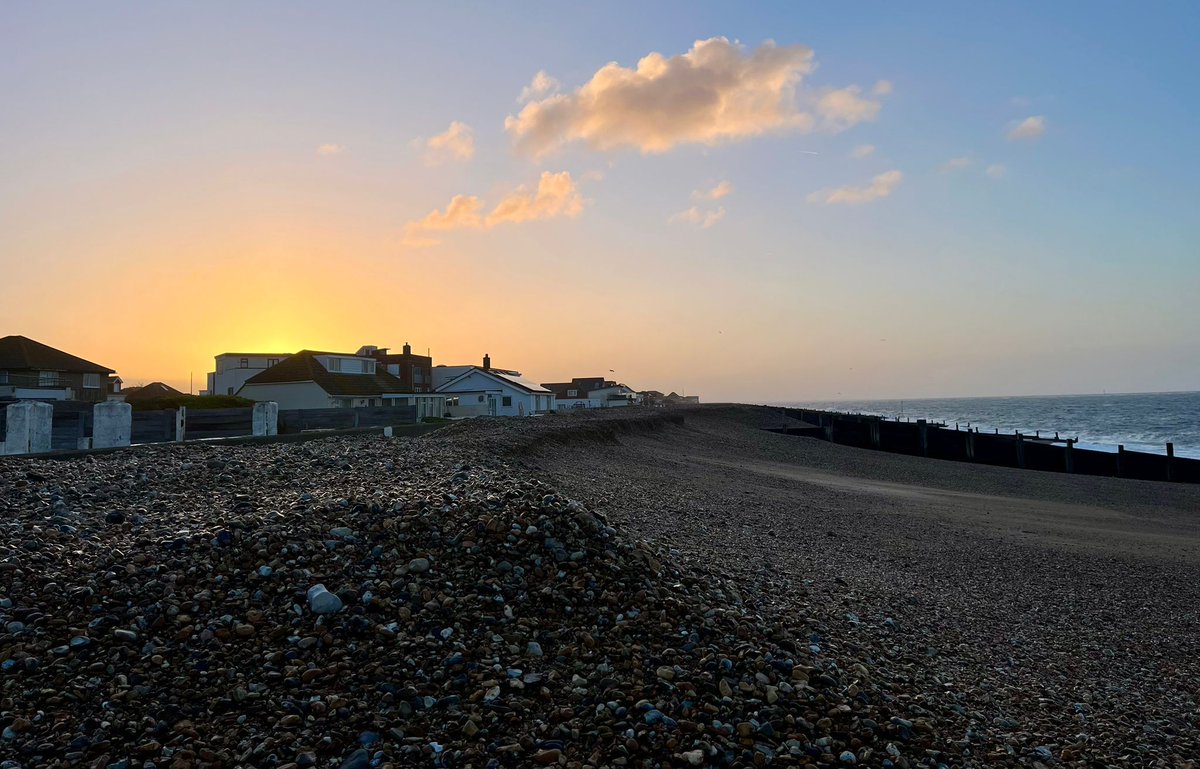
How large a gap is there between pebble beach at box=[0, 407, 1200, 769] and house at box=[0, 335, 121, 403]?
4443 cm

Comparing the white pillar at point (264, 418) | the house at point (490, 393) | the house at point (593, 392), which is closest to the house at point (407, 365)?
the house at point (490, 393)

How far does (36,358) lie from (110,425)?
43395 mm

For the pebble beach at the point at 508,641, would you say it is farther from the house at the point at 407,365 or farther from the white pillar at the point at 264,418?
the house at the point at 407,365

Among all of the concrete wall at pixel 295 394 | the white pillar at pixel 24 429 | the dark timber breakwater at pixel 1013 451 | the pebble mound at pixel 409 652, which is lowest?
the dark timber breakwater at pixel 1013 451

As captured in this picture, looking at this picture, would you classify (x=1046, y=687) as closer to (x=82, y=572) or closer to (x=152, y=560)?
(x=152, y=560)

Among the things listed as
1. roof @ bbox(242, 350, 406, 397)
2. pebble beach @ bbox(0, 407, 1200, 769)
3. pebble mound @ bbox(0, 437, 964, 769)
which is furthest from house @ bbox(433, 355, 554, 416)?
pebble mound @ bbox(0, 437, 964, 769)

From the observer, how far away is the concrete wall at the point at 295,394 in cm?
4659

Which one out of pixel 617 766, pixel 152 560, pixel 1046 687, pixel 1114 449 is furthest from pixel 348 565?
pixel 1114 449

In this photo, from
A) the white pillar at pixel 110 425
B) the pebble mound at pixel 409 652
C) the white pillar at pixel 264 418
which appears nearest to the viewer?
the pebble mound at pixel 409 652

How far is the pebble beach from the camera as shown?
4316 mm

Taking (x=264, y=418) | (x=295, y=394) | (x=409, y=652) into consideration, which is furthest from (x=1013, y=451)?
(x=409, y=652)

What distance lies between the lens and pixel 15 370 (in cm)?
4459

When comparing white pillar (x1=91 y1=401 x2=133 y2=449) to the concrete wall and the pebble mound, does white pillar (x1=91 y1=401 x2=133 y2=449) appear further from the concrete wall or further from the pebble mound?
the concrete wall

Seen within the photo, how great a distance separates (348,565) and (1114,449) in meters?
63.3
